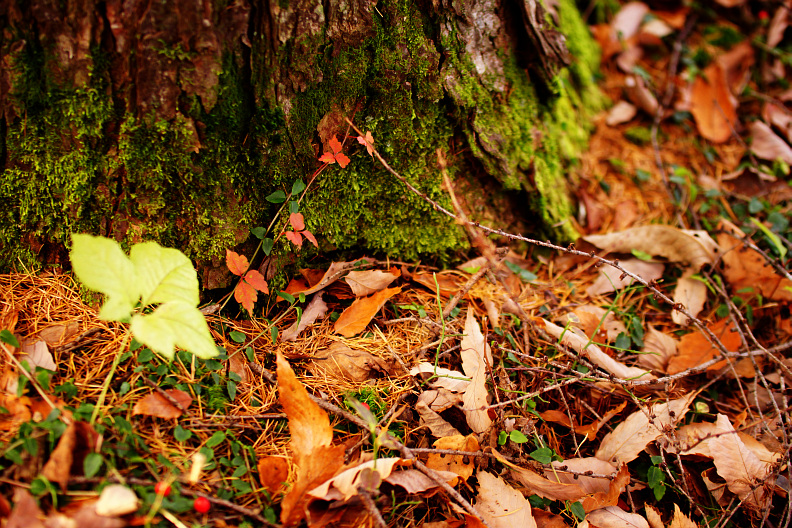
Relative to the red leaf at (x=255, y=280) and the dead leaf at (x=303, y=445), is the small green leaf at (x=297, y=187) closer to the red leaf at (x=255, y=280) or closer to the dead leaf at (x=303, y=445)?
the red leaf at (x=255, y=280)

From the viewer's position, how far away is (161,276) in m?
1.37

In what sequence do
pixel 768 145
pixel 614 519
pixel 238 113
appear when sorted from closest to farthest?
pixel 614 519
pixel 238 113
pixel 768 145

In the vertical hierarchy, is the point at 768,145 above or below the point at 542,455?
above

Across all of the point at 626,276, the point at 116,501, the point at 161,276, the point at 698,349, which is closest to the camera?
the point at 116,501

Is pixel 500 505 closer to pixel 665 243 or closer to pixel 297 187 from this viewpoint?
pixel 297 187

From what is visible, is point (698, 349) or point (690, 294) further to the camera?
point (690, 294)

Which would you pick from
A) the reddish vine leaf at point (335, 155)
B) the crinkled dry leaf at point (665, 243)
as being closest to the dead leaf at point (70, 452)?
the reddish vine leaf at point (335, 155)

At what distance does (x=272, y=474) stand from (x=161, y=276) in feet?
2.12

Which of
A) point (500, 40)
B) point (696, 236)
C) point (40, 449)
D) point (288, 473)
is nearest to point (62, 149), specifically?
point (40, 449)

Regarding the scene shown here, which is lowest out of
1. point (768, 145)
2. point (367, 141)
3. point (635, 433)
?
point (635, 433)

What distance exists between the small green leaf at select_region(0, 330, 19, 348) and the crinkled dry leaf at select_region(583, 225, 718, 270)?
7.39 ft

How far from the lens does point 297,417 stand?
1.44 metres

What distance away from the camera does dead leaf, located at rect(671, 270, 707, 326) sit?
2.11 metres

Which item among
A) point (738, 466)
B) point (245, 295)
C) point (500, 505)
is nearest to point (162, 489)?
point (245, 295)
